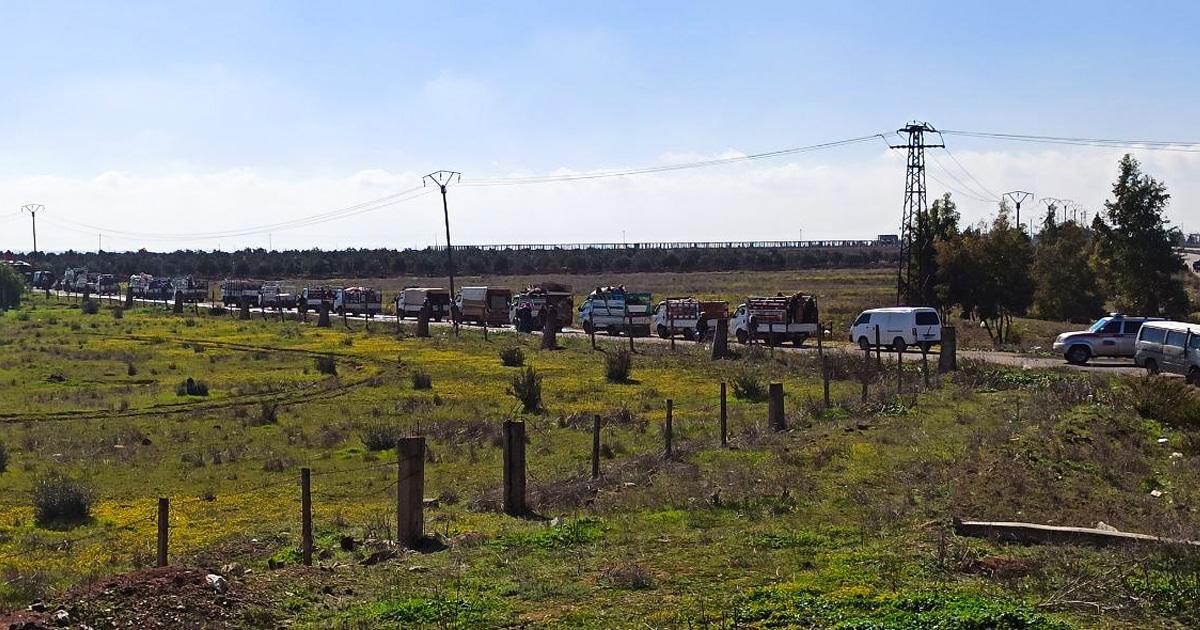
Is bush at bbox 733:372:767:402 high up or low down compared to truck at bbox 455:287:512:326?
down

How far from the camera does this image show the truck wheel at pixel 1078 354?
136ft

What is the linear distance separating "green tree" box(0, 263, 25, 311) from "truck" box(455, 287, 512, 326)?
4531 centimetres

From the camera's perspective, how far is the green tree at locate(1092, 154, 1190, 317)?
185 feet

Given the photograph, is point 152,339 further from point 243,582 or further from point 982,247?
point 243,582

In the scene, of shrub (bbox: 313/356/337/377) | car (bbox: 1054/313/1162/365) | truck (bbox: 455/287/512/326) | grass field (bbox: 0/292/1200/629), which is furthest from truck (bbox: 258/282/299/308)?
car (bbox: 1054/313/1162/365)

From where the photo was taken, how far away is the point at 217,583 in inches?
459

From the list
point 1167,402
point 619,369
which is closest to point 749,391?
point 619,369

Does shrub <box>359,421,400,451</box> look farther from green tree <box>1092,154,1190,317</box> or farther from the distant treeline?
the distant treeline

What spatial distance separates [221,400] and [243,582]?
26317mm

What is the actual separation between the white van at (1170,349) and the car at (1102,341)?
4.55m

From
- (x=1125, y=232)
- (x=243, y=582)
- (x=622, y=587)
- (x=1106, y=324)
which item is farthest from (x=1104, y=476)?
(x=1125, y=232)

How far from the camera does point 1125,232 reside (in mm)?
57094

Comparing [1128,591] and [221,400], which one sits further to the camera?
[221,400]

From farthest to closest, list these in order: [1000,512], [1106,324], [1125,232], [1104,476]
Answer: [1125,232], [1106,324], [1104,476], [1000,512]
